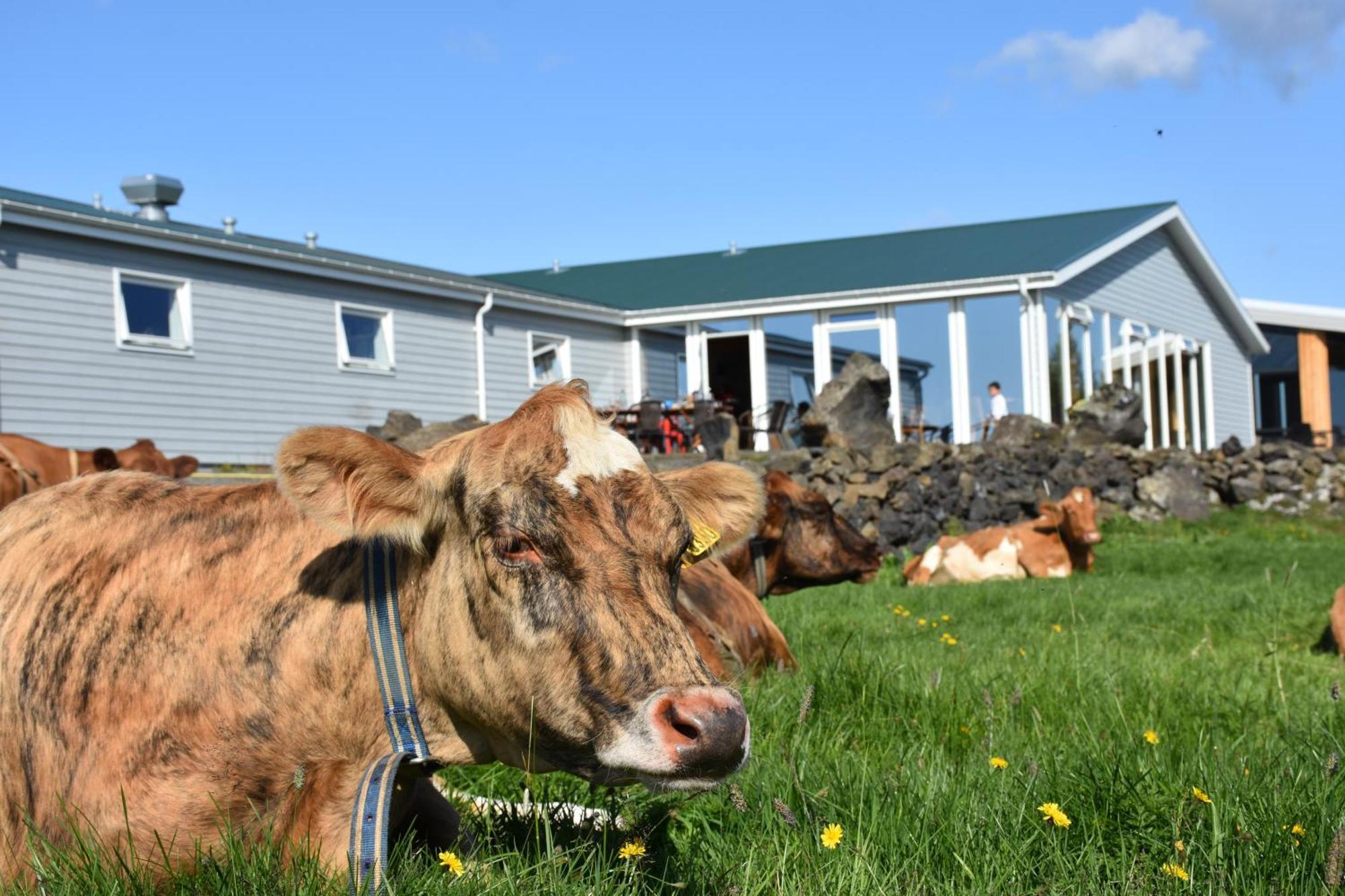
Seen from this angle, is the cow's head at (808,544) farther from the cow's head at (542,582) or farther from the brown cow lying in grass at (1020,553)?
the brown cow lying in grass at (1020,553)

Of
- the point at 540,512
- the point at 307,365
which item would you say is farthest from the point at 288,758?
the point at 307,365

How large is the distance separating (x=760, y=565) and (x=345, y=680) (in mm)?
5453

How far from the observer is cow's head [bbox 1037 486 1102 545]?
47.5 feet

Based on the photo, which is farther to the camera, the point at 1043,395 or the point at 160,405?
the point at 1043,395

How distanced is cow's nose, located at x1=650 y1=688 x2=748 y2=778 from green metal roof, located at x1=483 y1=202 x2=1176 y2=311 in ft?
70.9


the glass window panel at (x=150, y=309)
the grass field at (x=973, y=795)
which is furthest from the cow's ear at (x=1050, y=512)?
the glass window panel at (x=150, y=309)

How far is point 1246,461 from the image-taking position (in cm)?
2233

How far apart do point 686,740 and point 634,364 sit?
24167mm

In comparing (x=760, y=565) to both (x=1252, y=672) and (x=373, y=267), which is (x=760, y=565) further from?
(x=373, y=267)

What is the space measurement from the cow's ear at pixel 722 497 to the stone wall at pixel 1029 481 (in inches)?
529

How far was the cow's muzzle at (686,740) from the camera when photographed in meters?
2.25

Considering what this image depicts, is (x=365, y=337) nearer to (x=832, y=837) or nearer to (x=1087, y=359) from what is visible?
(x=1087, y=359)

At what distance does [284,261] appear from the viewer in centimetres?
1920

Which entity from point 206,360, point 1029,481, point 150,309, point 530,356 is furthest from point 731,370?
point 150,309
